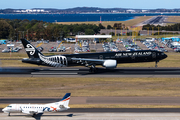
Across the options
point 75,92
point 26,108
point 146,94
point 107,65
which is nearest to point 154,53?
point 107,65

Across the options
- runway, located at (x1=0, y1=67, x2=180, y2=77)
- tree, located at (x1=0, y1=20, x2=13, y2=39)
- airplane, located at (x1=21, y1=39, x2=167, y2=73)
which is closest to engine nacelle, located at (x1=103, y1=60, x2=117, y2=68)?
airplane, located at (x1=21, y1=39, x2=167, y2=73)

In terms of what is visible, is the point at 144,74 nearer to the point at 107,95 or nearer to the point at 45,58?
the point at 107,95

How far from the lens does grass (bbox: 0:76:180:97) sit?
148 ft

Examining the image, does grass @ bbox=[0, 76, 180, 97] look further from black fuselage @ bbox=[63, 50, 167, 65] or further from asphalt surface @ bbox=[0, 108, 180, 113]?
black fuselage @ bbox=[63, 50, 167, 65]

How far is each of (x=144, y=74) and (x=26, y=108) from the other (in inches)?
1455

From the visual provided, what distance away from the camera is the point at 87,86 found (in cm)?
5044

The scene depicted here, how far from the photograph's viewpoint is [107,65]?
201 feet

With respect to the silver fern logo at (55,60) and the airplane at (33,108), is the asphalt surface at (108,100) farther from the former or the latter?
the silver fern logo at (55,60)

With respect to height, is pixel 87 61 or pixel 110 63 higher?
pixel 87 61

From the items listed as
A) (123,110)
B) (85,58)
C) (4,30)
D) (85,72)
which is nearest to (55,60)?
(85,58)

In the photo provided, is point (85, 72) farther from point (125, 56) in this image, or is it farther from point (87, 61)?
point (125, 56)

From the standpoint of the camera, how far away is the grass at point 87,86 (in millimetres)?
45125

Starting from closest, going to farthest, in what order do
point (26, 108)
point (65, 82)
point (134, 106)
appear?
point (26, 108)
point (134, 106)
point (65, 82)

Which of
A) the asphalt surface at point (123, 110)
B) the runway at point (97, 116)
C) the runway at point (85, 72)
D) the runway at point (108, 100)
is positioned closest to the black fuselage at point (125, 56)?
the runway at point (85, 72)
